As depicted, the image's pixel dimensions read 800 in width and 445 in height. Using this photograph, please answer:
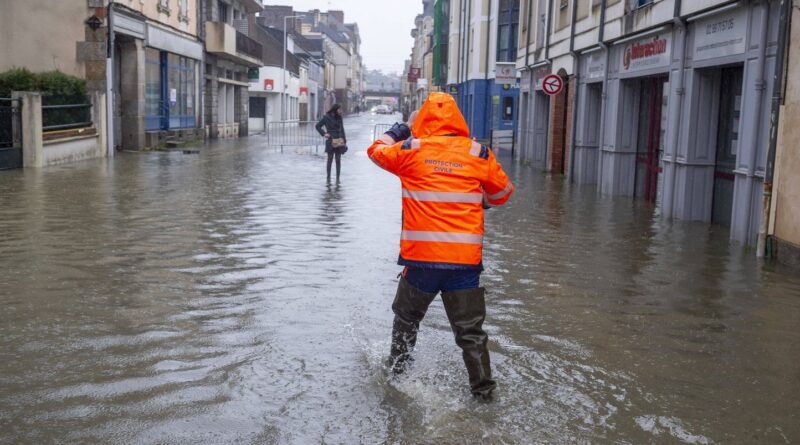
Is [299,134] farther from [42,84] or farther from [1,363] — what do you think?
[1,363]

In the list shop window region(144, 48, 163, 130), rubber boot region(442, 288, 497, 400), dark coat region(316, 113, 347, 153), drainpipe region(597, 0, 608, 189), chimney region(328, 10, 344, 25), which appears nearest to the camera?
rubber boot region(442, 288, 497, 400)

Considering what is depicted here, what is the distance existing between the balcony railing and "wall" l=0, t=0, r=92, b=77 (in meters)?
17.8

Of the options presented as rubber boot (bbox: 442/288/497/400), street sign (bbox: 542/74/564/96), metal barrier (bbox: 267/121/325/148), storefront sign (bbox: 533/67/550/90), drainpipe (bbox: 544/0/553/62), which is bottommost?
metal barrier (bbox: 267/121/325/148)

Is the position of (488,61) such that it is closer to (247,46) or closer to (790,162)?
(247,46)

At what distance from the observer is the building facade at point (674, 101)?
1055 cm

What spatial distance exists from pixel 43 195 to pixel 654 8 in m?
10.2

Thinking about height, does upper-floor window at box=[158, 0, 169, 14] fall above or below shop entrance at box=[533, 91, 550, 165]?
above

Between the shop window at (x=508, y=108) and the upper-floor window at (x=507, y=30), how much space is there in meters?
2.07

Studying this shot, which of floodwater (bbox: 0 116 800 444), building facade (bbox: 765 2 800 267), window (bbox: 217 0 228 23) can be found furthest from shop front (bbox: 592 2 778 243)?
window (bbox: 217 0 228 23)

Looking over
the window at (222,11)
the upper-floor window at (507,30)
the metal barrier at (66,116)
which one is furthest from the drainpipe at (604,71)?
the window at (222,11)

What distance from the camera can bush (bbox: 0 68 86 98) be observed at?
20.8m

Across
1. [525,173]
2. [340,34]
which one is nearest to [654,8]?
[525,173]

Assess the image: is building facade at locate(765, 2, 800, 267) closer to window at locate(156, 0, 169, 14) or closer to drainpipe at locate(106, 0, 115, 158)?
drainpipe at locate(106, 0, 115, 158)

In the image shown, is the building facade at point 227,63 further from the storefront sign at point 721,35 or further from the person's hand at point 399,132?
the person's hand at point 399,132
